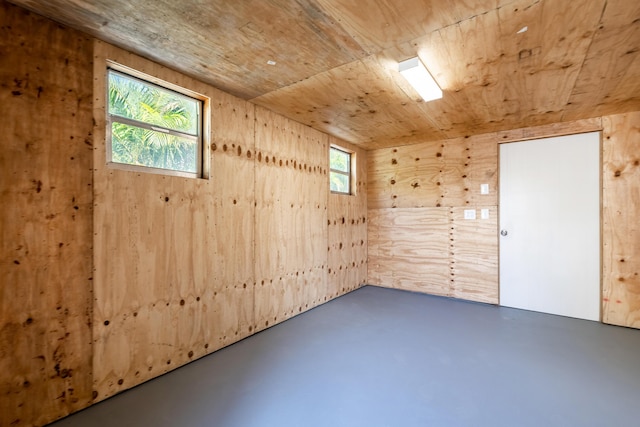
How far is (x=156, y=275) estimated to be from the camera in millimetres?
2076

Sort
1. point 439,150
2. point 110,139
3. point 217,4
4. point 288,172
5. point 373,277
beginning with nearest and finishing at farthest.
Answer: point 217,4 → point 110,139 → point 288,172 → point 439,150 → point 373,277

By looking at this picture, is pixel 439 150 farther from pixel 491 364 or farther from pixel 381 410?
pixel 381 410

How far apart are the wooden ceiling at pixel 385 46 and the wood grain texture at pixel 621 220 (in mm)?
319

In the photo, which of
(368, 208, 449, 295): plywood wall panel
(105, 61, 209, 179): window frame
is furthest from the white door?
Result: (105, 61, 209, 179): window frame

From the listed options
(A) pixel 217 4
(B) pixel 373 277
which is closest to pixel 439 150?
(B) pixel 373 277

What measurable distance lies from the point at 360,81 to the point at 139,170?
191cm

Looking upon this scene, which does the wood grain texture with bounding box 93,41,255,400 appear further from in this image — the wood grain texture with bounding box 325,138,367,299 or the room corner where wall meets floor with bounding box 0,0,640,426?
the wood grain texture with bounding box 325,138,367,299

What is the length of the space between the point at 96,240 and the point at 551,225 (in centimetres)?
471

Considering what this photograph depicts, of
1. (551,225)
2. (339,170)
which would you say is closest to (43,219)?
(339,170)

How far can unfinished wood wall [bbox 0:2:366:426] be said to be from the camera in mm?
1520

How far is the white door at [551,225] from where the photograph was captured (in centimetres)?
324

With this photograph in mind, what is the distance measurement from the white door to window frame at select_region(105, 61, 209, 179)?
12.5 feet

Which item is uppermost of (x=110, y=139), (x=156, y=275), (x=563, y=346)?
(x=110, y=139)

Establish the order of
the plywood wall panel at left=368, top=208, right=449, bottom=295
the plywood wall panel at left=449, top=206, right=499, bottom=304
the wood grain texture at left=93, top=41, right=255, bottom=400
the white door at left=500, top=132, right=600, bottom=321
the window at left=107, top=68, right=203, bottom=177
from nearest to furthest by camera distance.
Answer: the wood grain texture at left=93, top=41, right=255, bottom=400 → the window at left=107, top=68, right=203, bottom=177 → the white door at left=500, top=132, right=600, bottom=321 → the plywood wall panel at left=449, top=206, right=499, bottom=304 → the plywood wall panel at left=368, top=208, right=449, bottom=295
